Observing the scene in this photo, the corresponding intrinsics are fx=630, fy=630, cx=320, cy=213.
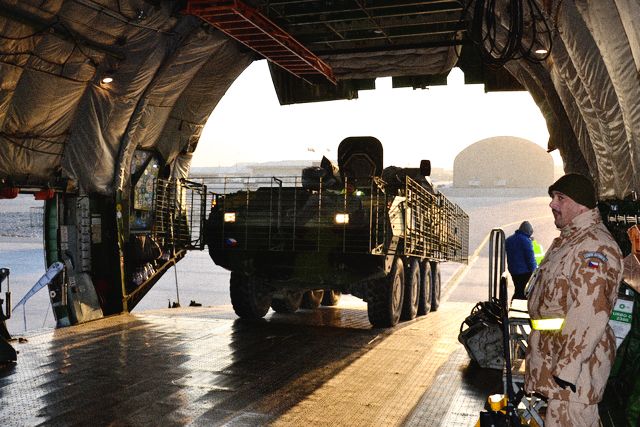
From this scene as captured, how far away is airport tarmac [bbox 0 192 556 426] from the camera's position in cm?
527

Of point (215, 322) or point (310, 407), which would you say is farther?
point (215, 322)

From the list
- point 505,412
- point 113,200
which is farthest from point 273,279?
point 505,412

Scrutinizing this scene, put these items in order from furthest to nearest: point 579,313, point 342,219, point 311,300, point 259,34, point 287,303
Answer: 1. point 311,300
2. point 287,303
3. point 259,34
4. point 342,219
5. point 579,313

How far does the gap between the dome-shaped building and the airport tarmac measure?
82.5 m

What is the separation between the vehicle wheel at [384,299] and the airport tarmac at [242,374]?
0.62 ft

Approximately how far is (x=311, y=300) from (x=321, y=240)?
13.6 ft

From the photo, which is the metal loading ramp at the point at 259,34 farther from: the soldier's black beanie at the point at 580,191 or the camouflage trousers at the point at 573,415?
the camouflage trousers at the point at 573,415

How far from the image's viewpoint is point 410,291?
11.0 metres

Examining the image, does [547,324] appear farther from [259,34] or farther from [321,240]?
[259,34]

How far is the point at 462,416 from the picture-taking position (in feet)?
17.5

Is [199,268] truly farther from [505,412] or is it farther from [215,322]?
[505,412]

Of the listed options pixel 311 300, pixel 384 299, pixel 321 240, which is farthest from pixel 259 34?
pixel 311 300

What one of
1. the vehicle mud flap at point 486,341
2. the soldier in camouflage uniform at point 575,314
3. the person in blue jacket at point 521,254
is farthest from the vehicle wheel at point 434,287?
the soldier in camouflage uniform at point 575,314

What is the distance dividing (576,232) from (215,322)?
7.91 meters
